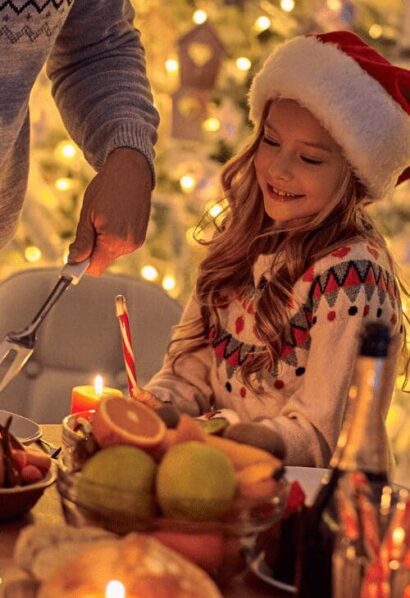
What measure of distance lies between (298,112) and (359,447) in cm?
95

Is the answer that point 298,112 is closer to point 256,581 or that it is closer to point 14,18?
point 14,18

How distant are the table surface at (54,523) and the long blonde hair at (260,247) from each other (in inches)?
20.2

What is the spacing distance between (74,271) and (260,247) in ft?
1.49

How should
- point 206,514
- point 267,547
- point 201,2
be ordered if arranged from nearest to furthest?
point 206,514 → point 267,547 → point 201,2

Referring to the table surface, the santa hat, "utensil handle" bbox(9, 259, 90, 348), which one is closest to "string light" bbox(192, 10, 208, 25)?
the santa hat

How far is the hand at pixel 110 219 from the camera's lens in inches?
59.1

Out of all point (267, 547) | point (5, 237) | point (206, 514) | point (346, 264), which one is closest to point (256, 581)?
point (267, 547)

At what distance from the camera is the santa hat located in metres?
1.68

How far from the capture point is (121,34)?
1826mm

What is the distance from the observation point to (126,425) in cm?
96

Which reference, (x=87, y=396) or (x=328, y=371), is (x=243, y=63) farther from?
(x=87, y=396)

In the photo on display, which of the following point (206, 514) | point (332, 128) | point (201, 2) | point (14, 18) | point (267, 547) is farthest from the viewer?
point (201, 2)

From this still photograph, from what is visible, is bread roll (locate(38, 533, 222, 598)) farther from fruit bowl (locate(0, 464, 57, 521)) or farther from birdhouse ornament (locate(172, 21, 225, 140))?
birdhouse ornament (locate(172, 21, 225, 140))

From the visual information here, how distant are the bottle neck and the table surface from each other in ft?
0.51
